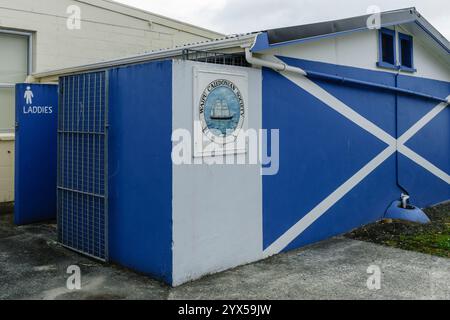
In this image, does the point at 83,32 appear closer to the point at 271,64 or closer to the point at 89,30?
the point at 89,30

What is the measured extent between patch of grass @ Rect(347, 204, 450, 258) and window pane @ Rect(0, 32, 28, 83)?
22.6ft

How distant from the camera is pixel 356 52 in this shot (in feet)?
25.3

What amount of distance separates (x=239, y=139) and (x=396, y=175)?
4395mm

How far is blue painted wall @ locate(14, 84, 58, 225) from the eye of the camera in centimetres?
740

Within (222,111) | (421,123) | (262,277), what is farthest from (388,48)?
(262,277)

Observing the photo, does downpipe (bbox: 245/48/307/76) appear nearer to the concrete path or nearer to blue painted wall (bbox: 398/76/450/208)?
the concrete path

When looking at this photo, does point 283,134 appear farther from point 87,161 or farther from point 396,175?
point 396,175

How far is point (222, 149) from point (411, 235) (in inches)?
146

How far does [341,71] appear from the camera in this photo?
288 inches

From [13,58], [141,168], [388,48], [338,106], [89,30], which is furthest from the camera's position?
[89,30]

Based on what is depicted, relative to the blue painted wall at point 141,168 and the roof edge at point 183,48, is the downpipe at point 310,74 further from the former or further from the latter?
the blue painted wall at point 141,168

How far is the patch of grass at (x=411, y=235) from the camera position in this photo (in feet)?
21.5

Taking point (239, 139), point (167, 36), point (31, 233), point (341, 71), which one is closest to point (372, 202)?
point (341, 71)
